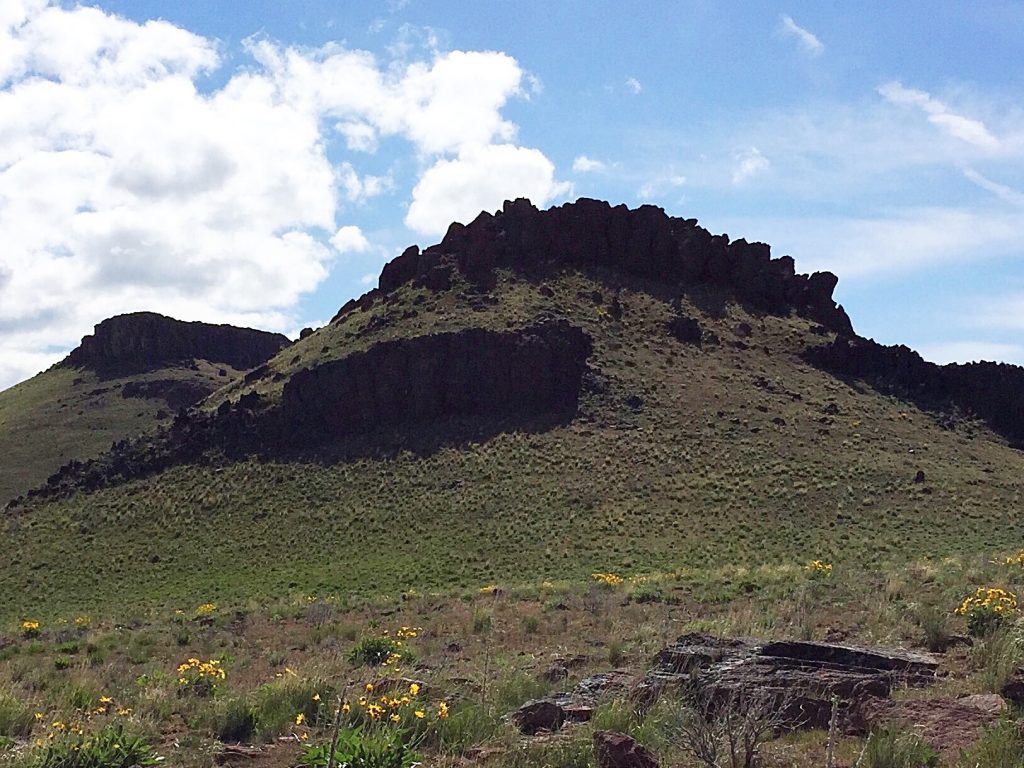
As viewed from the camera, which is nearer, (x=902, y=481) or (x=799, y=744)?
(x=799, y=744)

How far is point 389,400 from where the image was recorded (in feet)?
193

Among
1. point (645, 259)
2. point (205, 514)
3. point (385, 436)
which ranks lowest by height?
point (205, 514)

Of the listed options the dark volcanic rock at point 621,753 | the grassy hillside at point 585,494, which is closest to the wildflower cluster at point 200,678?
the dark volcanic rock at point 621,753

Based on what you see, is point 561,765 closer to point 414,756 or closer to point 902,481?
point 414,756

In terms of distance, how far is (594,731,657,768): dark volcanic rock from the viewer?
5961mm

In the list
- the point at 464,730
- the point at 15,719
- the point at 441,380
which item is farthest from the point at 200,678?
the point at 441,380

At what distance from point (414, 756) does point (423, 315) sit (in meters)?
58.5

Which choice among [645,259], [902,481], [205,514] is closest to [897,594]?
[902,481]

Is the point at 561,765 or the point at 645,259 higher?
the point at 645,259

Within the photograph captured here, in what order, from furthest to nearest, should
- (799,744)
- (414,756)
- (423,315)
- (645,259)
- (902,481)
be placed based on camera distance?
(645,259), (423,315), (902,481), (799,744), (414,756)

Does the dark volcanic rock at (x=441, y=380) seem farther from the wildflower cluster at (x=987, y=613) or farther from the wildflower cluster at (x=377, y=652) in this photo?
the wildflower cluster at (x=987, y=613)

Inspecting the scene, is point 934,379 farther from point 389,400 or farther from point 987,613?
point 987,613

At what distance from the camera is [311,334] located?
7394 cm

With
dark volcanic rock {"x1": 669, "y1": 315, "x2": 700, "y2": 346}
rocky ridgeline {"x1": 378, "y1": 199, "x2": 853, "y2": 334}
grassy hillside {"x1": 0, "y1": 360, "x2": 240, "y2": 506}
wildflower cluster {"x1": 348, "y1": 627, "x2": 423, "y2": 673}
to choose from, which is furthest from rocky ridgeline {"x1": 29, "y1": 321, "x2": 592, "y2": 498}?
wildflower cluster {"x1": 348, "y1": 627, "x2": 423, "y2": 673}
